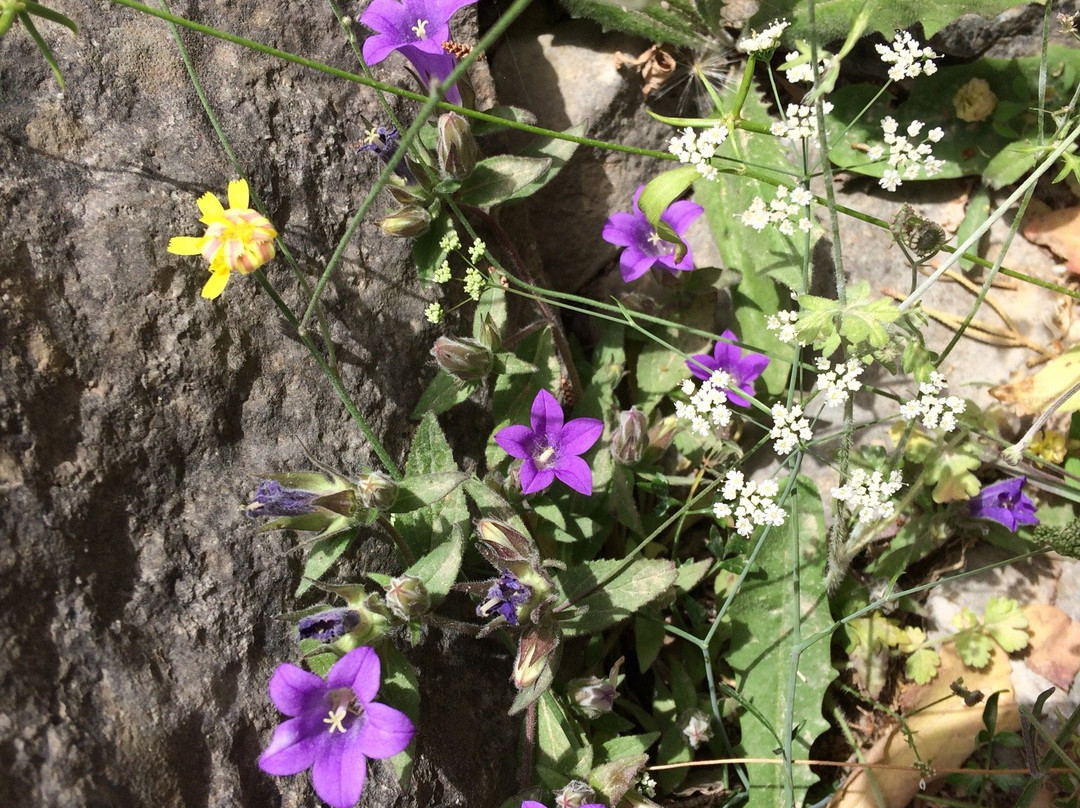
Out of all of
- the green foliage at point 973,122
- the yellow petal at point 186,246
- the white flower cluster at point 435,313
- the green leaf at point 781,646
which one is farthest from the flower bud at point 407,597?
the green foliage at point 973,122

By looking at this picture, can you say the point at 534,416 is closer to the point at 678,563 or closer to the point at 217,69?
the point at 678,563

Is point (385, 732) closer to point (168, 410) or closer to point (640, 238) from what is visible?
point (168, 410)

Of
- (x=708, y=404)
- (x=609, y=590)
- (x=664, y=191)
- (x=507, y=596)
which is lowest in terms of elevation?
(x=609, y=590)

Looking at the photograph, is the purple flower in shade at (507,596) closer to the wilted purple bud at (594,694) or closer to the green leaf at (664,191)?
the wilted purple bud at (594,694)

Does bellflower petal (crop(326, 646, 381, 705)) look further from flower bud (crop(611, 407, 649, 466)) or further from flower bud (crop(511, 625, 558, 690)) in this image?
flower bud (crop(611, 407, 649, 466))

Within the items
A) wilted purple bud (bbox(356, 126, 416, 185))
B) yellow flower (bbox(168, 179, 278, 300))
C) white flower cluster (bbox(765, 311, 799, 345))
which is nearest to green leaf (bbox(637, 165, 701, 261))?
white flower cluster (bbox(765, 311, 799, 345))

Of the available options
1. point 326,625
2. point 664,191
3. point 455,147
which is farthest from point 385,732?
point 455,147
